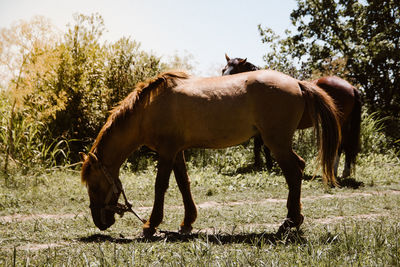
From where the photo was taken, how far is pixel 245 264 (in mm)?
2584

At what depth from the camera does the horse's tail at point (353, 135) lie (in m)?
7.64

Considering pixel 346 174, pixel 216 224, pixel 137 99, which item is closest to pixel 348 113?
pixel 346 174

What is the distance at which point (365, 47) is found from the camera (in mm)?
14883

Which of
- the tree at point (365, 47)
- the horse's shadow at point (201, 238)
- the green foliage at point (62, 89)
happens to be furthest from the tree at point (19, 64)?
the tree at point (365, 47)

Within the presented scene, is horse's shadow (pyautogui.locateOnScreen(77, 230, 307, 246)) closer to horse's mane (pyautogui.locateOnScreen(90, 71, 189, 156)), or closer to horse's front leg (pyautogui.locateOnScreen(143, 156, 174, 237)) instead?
horse's front leg (pyautogui.locateOnScreen(143, 156, 174, 237))

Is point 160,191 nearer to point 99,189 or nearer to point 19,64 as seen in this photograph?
point 99,189

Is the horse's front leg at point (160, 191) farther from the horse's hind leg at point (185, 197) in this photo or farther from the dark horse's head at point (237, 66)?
the dark horse's head at point (237, 66)

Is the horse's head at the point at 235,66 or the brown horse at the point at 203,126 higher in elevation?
the horse's head at the point at 235,66

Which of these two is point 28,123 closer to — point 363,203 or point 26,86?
point 26,86

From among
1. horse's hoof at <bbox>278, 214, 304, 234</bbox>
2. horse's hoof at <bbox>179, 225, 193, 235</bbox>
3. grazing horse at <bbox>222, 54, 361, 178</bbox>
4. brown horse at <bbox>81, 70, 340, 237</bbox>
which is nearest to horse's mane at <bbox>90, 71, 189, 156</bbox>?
brown horse at <bbox>81, 70, 340, 237</bbox>

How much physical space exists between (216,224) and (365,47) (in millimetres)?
13203

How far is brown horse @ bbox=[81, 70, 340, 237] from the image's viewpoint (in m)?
3.97

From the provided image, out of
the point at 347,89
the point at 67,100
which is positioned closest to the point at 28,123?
the point at 67,100

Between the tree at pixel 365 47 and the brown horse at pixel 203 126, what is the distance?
428 inches
